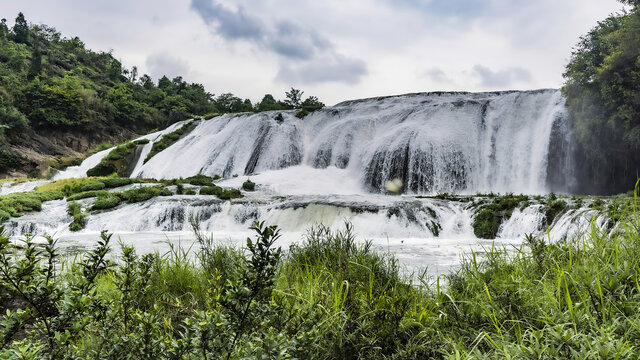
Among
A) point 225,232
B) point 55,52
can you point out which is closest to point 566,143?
point 225,232

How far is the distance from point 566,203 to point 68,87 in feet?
167

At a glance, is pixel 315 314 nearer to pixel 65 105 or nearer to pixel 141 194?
pixel 141 194

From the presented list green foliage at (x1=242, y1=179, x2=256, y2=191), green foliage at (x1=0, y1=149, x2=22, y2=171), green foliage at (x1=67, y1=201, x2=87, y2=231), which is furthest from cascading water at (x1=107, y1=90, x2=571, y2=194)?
green foliage at (x1=0, y1=149, x2=22, y2=171)

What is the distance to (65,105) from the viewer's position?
4081 cm

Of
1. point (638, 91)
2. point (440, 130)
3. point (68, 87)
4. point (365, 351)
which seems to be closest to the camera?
point (365, 351)

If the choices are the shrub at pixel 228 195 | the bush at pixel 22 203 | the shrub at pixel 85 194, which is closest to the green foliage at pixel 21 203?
the bush at pixel 22 203

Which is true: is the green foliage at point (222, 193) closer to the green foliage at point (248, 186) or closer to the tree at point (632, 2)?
the green foliage at point (248, 186)

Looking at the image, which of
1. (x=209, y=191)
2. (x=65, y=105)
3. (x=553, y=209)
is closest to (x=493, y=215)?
(x=553, y=209)

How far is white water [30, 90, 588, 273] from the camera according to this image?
11031mm

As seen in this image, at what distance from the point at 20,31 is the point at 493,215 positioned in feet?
241

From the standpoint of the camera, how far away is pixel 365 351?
222 centimetres

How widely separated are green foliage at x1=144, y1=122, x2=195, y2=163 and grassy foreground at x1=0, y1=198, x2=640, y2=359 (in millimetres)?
27518

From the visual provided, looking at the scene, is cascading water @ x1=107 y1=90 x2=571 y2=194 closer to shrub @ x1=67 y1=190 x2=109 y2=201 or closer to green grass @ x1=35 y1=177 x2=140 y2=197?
green grass @ x1=35 y1=177 x2=140 y2=197

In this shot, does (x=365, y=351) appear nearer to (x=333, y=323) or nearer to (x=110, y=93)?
(x=333, y=323)
